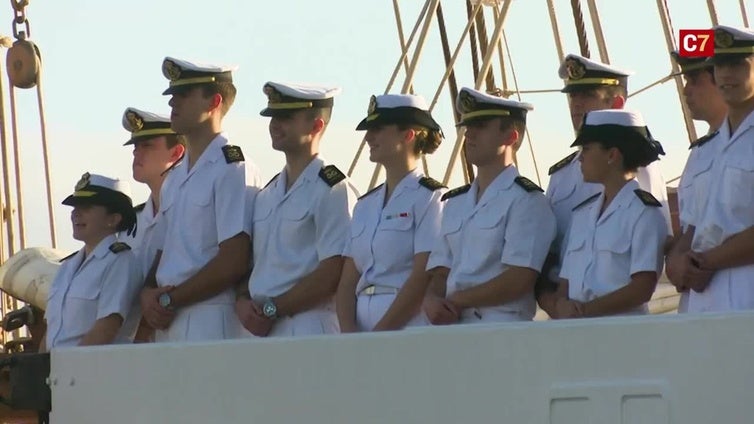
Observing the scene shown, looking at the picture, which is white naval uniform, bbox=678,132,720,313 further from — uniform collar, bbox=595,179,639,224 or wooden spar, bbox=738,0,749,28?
wooden spar, bbox=738,0,749,28

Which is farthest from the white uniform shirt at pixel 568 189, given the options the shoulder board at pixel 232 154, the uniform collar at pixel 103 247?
the uniform collar at pixel 103 247

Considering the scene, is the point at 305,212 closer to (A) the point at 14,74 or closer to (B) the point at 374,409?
(B) the point at 374,409

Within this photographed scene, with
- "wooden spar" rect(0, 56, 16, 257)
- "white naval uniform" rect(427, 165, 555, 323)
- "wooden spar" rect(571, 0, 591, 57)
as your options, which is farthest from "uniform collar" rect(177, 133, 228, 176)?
"wooden spar" rect(0, 56, 16, 257)

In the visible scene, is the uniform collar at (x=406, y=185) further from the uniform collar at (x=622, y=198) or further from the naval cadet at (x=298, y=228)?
the uniform collar at (x=622, y=198)

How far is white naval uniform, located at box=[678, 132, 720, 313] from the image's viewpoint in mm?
4664

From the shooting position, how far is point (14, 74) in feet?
27.6

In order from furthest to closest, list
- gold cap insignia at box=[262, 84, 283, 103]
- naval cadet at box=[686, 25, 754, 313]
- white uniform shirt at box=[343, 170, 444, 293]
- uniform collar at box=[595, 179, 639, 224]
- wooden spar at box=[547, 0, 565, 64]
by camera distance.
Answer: wooden spar at box=[547, 0, 565, 64] → gold cap insignia at box=[262, 84, 283, 103] → white uniform shirt at box=[343, 170, 444, 293] → uniform collar at box=[595, 179, 639, 224] → naval cadet at box=[686, 25, 754, 313]

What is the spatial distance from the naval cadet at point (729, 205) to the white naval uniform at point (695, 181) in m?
0.02

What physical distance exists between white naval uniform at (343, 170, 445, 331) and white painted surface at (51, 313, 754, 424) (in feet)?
3.02

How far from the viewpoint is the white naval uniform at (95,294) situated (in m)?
5.82

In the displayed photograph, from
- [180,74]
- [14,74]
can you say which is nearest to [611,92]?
[180,74]

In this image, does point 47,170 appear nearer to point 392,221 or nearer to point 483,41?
point 483,41

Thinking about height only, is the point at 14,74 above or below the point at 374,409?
above

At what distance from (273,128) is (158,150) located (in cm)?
87
